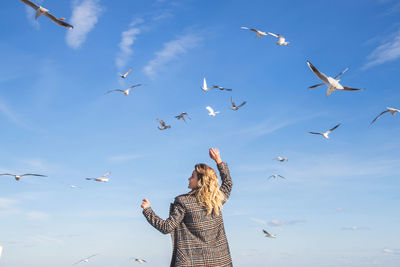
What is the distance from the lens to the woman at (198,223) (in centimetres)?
762

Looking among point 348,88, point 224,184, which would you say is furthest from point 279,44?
point 224,184

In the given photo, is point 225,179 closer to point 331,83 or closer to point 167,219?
point 167,219

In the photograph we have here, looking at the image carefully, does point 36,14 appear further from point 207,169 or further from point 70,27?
point 207,169

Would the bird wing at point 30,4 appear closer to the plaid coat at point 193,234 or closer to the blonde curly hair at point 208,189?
the blonde curly hair at point 208,189

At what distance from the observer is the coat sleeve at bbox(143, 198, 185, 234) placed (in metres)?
7.47

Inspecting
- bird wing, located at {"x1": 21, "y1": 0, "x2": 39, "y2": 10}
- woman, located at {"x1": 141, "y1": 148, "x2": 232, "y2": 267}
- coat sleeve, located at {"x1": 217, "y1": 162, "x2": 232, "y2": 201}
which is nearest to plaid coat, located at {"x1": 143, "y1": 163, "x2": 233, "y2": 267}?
woman, located at {"x1": 141, "y1": 148, "x2": 232, "y2": 267}

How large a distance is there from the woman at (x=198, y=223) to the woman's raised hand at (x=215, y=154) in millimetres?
838

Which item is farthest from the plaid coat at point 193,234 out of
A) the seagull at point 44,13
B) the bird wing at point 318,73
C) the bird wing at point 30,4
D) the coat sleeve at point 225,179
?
the bird wing at point 30,4

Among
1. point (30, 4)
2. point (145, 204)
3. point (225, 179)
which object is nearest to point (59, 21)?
point (30, 4)

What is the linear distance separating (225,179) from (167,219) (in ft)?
5.07

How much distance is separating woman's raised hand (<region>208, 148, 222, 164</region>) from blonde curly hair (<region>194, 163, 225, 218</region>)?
0.83 metres

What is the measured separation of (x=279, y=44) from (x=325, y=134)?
7.19 metres

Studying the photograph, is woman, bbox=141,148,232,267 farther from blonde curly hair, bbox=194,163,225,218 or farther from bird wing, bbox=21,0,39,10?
bird wing, bbox=21,0,39,10

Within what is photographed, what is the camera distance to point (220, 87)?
32.4 m
